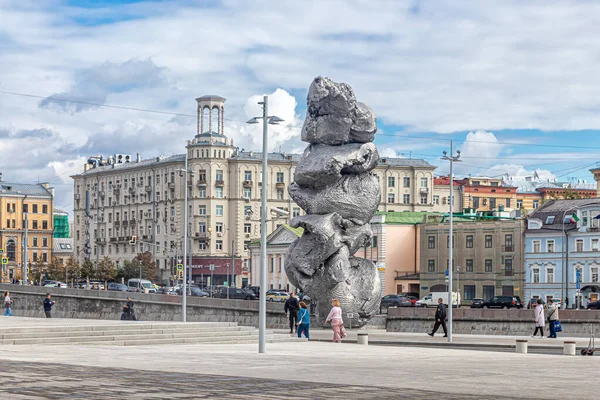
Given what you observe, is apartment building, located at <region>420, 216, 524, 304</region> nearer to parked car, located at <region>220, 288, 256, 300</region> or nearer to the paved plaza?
parked car, located at <region>220, 288, 256, 300</region>

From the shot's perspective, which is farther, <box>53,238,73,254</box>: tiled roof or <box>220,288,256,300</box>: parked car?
<box>53,238,73,254</box>: tiled roof

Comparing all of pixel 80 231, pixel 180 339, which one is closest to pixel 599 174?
pixel 80 231

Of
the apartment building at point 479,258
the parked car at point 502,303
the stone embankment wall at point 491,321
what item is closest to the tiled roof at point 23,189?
the apartment building at point 479,258

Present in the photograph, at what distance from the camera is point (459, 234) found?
98938 mm

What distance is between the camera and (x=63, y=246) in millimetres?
172000

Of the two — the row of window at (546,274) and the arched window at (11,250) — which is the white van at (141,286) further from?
the arched window at (11,250)

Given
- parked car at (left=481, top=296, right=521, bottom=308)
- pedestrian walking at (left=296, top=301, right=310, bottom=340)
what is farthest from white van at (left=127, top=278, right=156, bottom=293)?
pedestrian walking at (left=296, top=301, right=310, bottom=340)

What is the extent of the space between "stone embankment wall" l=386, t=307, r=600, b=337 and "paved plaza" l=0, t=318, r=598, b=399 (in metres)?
17.6

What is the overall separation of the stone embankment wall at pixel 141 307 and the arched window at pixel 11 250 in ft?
233

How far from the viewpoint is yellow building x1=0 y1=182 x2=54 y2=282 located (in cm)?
15000

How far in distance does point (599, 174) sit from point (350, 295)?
7929 cm

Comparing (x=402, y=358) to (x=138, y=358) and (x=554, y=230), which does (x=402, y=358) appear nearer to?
(x=138, y=358)

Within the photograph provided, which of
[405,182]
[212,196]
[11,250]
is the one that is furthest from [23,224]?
[405,182]

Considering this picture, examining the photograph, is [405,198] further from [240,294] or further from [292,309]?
[292,309]
